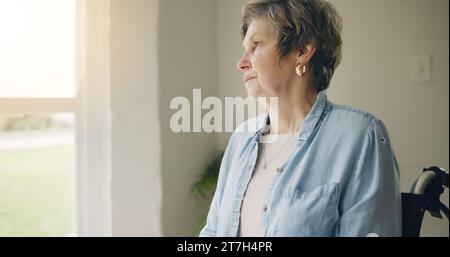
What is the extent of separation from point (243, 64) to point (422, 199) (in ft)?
1.56

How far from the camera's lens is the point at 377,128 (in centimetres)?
85

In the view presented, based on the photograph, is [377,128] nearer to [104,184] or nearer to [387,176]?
[387,176]

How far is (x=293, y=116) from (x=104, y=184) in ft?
1.60

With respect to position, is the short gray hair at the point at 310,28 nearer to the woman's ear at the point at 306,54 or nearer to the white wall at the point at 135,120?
the woman's ear at the point at 306,54

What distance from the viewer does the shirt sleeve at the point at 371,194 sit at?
804 mm

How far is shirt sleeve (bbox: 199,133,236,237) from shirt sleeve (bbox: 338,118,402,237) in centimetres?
27

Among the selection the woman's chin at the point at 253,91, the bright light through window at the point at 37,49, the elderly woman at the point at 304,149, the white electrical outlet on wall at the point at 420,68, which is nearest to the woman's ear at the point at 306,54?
the elderly woman at the point at 304,149

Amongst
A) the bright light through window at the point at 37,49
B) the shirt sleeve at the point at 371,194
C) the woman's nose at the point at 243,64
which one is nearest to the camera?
the shirt sleeve at the point at 371,194

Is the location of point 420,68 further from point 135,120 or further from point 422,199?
point 135,120

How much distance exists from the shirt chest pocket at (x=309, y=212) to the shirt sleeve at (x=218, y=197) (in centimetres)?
15

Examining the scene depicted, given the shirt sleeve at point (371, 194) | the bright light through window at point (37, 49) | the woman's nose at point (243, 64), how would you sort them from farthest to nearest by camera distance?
1. the bright light through window at point (37, 49)
2. the woman's nose at point (243, 64)
3. the shirt sleeve at point (371, 194)

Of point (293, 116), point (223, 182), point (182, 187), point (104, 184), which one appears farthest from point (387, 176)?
point (104, 184)

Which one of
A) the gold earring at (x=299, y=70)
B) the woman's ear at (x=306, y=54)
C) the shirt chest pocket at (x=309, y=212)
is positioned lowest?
the shirt chest pocket at (x=309, y=212)

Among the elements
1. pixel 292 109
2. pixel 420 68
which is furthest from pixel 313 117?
pixel 420 68
